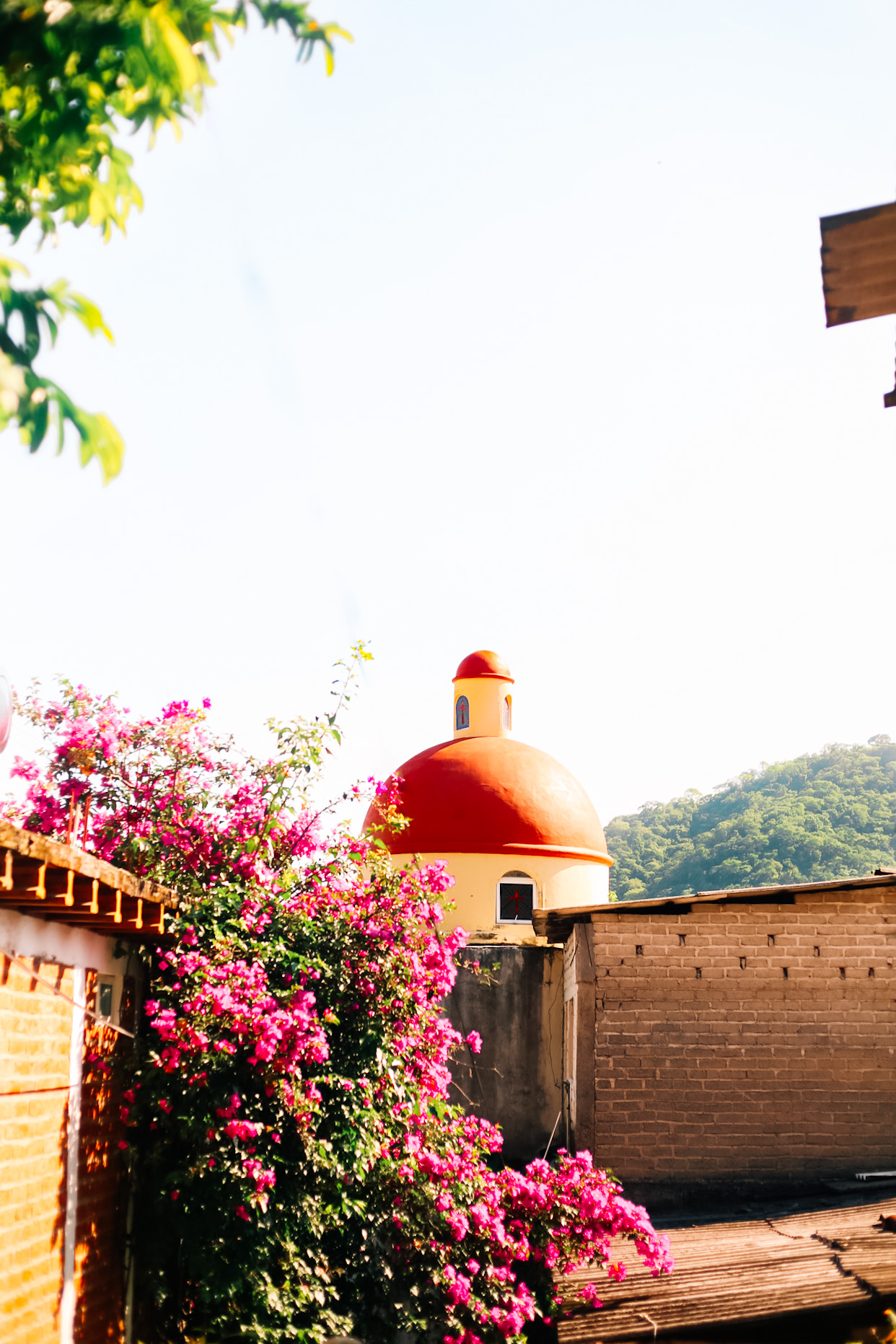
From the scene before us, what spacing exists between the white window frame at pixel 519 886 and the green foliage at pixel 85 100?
1737cm

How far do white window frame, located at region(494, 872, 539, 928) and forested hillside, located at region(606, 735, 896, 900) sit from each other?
38546mm

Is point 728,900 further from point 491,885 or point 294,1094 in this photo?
point 491,885

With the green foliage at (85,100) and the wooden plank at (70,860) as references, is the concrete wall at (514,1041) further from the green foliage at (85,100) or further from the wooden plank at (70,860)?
the green foliage at (85,100)

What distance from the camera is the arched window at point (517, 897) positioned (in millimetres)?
19594

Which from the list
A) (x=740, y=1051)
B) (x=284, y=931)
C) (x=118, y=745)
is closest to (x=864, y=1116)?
(x=740, y=1051)

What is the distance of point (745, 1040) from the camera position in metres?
10.5

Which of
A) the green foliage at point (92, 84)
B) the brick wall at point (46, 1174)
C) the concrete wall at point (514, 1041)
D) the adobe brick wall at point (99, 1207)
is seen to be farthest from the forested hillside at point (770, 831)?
the green foliage at point (92, 84)

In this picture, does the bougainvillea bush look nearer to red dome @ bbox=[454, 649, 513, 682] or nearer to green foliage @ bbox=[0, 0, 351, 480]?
green foliage @ bbox=[0, 0, 351, 480]

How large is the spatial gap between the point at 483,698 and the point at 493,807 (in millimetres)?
3771

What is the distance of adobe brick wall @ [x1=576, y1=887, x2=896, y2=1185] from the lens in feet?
33.4

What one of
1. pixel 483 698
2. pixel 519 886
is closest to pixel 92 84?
pixel 519 886

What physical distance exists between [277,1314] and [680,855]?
6089 cm

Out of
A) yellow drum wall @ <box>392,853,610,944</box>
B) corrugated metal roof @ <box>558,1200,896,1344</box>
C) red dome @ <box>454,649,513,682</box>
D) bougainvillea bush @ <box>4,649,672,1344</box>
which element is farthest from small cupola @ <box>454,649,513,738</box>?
corrugated metal roof @ <box>558,1200,896,1344</box>

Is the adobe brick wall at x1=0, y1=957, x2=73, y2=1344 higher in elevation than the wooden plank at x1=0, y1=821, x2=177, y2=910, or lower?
lower
